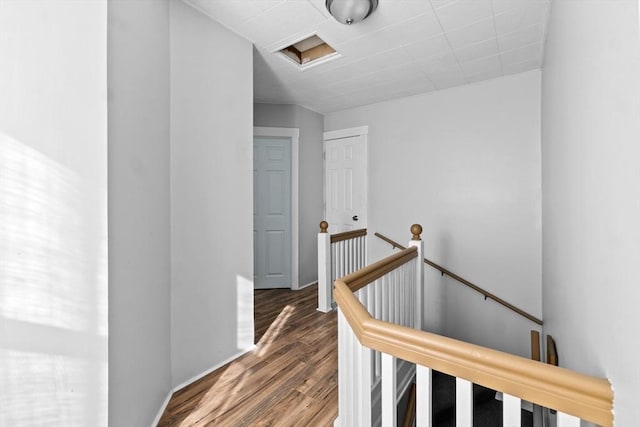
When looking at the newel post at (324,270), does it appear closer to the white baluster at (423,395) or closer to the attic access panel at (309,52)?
the attic access panel at (309,52)

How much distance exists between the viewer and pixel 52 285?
3.55 ft

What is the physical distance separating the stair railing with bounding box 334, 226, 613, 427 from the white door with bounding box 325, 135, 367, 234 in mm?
2791

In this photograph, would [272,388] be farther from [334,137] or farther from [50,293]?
[334,137]

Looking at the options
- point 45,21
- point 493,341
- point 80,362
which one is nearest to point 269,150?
point 45,21

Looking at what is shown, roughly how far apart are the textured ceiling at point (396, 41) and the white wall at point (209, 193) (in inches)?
10.5

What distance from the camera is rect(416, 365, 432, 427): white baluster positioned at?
77 centimetres

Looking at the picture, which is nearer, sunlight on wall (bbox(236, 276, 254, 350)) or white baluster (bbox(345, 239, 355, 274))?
sunlight on wall (bbox(236, 276, 254, 350))

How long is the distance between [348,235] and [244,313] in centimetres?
166

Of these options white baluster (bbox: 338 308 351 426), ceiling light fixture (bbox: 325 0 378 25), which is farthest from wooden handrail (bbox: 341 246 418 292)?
ceiling light fixture (bbox: 325 0 378 25)

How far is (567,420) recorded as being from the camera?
1.89ft

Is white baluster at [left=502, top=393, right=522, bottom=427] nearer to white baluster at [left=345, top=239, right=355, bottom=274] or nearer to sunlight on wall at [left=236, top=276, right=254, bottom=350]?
sunlight on wall at [left=236, top=276, right=254, bottom=350]

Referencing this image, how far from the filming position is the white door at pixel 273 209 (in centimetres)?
395

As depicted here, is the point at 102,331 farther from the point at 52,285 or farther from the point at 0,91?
A: the point at 0,91

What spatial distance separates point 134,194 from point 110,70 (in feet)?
1.76
